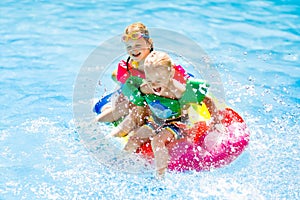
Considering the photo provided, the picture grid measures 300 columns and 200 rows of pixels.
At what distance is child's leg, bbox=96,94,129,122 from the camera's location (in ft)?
13.7

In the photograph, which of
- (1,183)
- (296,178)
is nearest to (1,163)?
(1,183)

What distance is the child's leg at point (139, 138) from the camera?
3891 mm

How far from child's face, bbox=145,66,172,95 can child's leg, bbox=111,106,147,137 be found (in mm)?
417

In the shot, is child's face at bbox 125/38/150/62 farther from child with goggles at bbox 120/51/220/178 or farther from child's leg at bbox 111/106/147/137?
child's leg at bbox 111/106/147/137

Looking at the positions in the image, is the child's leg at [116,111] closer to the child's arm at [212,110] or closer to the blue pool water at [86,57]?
the blue pool water at [86,57]

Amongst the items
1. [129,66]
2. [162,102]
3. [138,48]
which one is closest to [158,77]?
[162,102]

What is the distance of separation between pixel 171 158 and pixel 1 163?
1.49 metres

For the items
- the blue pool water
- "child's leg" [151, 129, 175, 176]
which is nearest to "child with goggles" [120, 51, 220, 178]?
"child's leg" [151, 129, 175, 176]

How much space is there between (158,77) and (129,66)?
72 centimetres

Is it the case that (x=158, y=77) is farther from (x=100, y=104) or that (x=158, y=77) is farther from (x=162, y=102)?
(x=100, y=104)

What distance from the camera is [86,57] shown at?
6.30 meters

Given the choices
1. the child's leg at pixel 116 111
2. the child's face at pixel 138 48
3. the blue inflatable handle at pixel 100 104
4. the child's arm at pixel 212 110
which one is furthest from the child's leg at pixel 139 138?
the blue inflatable handle at pixel 100 104

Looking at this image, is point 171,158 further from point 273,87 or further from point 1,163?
point 273,87

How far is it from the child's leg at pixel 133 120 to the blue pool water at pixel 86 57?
1.15 ft
